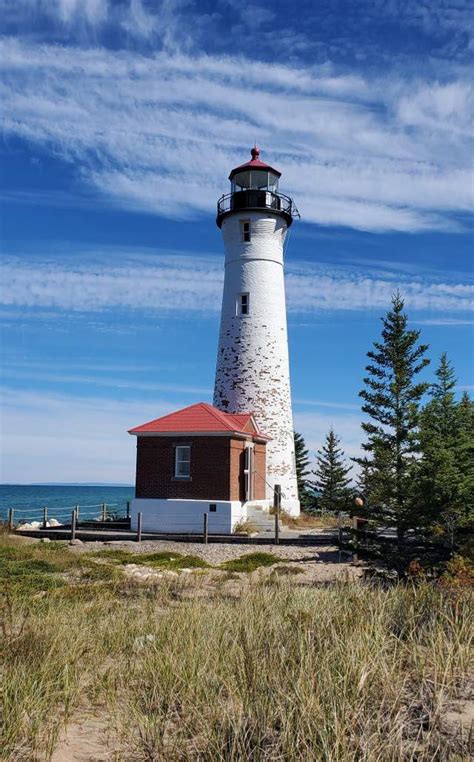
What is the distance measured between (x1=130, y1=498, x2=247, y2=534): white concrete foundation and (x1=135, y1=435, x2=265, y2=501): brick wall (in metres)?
0.27

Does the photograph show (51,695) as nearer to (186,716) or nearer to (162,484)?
(186,716)

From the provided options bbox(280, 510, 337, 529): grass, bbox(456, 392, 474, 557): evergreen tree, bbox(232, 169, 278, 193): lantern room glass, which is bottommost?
bbox(280, 510, 337, 529): grass

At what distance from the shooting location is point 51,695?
18.6 feet

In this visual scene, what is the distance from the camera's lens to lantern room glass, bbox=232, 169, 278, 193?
31.3 meters

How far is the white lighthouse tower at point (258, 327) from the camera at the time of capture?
29359 millimetres

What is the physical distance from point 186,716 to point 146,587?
7226 mm

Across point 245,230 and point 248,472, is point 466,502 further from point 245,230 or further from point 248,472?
point 245,230

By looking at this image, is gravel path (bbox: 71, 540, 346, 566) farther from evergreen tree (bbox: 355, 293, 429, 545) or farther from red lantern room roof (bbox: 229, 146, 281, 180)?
red lantern room roof (bbox: 229, 146, 281, 180)

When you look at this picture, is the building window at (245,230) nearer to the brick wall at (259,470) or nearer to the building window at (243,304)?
the building window at (243,304)

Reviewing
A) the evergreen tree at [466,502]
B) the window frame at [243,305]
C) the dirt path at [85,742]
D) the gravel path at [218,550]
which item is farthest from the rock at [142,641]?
the window frame at [243,305]

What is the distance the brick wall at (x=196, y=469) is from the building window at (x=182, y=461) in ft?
0.54

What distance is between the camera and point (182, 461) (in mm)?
26266

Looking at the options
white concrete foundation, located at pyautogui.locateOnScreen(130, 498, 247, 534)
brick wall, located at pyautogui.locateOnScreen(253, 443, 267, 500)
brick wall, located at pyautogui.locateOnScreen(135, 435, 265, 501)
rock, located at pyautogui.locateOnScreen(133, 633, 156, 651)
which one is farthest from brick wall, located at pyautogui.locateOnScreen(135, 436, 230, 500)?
rock, located at pyautogui.locateOnScreen(133, 633, 156, 651)

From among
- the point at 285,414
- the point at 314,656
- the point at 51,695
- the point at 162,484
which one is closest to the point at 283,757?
the point at 314,656
